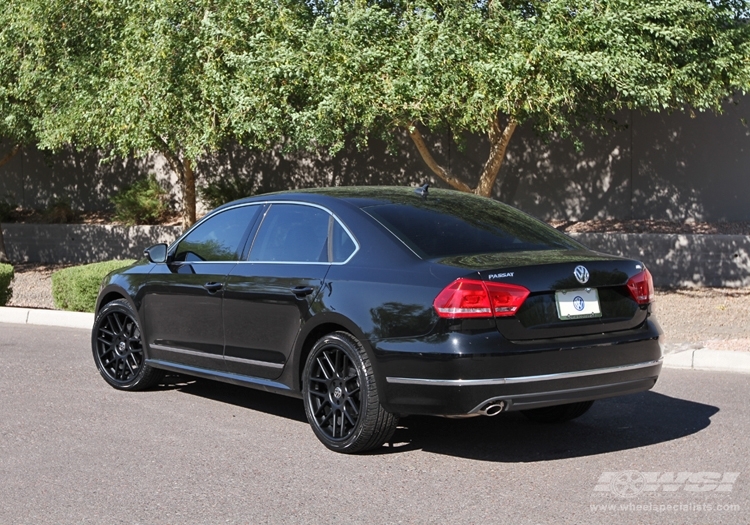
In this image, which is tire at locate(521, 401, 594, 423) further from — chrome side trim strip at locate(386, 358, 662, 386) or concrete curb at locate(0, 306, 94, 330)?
concrete curb at locate(0, 306, 94, 330)

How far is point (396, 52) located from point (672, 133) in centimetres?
A: 731

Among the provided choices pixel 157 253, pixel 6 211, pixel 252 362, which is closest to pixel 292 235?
pixel 252 362

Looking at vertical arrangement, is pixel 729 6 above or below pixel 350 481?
above

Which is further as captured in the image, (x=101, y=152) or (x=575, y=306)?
(x=101, y=152)

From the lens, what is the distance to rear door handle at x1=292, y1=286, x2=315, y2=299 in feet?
22.4

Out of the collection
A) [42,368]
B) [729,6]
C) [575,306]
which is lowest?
[42,368]

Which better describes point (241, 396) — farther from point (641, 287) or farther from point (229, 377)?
point (641, 287)

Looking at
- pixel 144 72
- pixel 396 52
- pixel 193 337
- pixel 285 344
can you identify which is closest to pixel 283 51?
pixel 396 52

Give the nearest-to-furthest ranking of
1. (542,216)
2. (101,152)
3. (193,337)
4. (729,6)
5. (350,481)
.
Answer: (350,481) → (193,337) → (729,6) → (542,216) → (101,152)

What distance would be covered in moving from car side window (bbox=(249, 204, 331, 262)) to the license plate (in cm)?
163

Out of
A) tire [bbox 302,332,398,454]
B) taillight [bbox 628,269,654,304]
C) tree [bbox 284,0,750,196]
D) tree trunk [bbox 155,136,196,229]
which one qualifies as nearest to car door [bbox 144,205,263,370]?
tire [bbox 302,332,398,454]

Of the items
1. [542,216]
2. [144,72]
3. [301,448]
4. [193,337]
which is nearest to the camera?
[301,448]

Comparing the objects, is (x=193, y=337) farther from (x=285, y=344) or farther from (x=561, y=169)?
(x=561, y=169)

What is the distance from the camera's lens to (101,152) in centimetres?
2452
